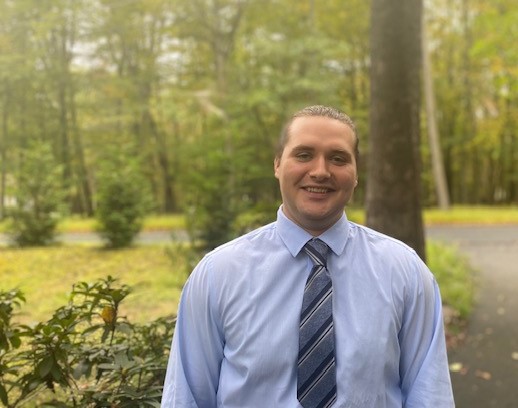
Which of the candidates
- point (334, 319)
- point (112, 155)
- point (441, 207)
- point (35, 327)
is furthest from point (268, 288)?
point (441, 207)

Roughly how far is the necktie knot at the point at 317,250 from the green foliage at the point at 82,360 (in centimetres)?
87

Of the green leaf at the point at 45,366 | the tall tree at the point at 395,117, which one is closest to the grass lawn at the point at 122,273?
the green leaf at the point at 45,366

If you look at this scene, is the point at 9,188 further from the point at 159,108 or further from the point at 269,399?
the point at 159,108

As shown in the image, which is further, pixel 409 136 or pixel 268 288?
pixel 409 136

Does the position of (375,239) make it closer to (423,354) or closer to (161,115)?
(423,354)

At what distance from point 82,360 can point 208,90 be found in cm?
1699

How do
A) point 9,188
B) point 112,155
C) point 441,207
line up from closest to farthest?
point 9,188 < point 112,155 < point 441,207

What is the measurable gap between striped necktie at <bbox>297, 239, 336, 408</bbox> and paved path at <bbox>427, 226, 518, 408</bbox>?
3.25 meters

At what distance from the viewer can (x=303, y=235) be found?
1705 mm

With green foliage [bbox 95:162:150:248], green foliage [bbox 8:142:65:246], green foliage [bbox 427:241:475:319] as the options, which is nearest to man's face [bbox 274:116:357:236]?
→ green foliage [bbox 427:241:475:319]

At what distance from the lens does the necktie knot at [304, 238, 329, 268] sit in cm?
167

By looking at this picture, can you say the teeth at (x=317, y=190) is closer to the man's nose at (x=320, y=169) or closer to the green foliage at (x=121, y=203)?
the man's nose at (x=320, y=169)

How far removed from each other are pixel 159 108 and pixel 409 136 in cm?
1116

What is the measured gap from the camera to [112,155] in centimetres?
1012
